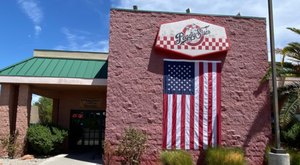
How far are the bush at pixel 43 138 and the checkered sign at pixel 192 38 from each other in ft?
23.7

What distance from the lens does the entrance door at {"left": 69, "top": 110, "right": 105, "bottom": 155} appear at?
19516 mm

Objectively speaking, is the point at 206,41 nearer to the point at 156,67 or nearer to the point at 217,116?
the point at 156,67

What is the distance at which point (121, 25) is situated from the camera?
1405 cm

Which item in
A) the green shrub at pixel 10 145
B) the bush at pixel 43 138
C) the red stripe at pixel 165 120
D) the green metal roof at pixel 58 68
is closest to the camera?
the red stripe at pixel 165 120

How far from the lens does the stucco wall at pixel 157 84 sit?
13453mm

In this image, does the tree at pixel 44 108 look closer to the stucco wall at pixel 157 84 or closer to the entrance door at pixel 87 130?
the entrance door at pixel 87 130

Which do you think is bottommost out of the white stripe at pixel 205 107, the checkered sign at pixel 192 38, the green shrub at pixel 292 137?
the green shrub at pixel 292 137

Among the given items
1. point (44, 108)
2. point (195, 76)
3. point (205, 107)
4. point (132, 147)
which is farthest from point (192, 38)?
point (44, 108)

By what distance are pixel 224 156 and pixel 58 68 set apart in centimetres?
969

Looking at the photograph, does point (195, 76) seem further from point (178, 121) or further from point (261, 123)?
point (261, 123)

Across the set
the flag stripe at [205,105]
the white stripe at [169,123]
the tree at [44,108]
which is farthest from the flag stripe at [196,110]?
the tree at [44,108]

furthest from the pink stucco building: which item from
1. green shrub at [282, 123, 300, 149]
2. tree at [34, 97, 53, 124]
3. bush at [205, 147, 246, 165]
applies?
tree at [34, 97, 53, 124]

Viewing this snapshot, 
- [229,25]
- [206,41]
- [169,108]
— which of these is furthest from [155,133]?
[229,25]

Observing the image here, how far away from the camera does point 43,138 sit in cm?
1523
